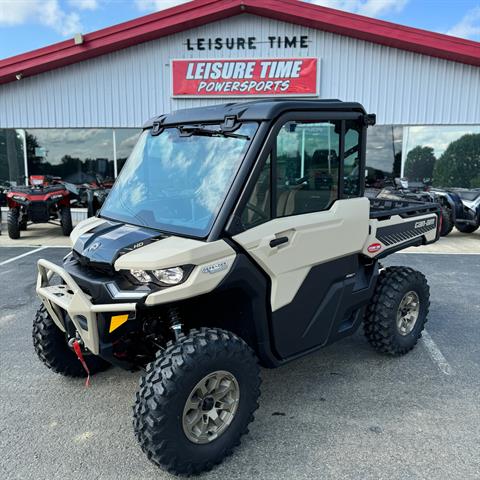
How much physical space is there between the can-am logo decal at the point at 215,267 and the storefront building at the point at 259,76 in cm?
987

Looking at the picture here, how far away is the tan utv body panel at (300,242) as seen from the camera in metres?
2.75

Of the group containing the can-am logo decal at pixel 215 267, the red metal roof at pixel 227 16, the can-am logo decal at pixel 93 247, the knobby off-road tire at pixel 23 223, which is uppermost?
the red metal roof at pixel 227 16

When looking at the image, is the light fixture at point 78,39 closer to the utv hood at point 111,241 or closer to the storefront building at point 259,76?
the storefront building at point 259,76

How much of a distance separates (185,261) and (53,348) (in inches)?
66.1

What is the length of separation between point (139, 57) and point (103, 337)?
11010 mm

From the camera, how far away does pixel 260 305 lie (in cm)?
283

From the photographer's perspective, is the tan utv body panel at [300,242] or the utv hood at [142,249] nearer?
the utv hood at [142,249]

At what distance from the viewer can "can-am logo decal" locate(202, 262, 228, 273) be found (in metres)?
2.51

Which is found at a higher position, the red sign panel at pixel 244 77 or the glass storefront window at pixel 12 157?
the red sign panel at pixel 244 77

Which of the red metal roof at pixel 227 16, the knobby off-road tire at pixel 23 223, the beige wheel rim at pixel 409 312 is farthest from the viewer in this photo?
the red metal roof at pixel 227 16

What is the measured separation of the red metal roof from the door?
30.1 feet

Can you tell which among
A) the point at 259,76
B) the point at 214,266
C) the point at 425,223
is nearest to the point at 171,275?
the point at 214,266

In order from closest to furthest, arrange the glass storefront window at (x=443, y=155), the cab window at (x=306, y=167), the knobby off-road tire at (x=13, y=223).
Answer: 1. the cab window at (x=306, y=167)
2. the knobby off-road tire at (x=13, y=223)
3. the glass storefront window at (x=443, y=155)

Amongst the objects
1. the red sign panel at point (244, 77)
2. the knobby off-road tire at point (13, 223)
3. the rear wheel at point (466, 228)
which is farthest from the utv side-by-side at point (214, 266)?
the red sign panel at point (244, 77)
